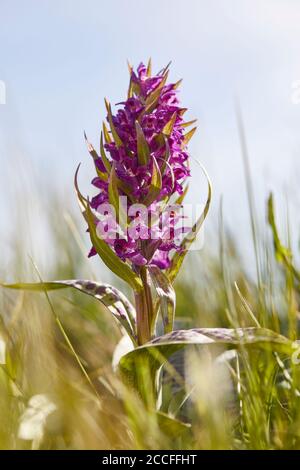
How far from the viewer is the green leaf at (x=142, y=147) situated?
1.86 meters

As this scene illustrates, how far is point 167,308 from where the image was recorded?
191 cm

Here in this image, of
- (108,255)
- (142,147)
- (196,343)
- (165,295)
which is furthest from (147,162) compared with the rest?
(196,343)

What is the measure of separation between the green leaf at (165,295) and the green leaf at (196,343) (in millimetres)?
169

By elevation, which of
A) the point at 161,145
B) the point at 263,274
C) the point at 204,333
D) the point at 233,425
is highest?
the point at 161,145

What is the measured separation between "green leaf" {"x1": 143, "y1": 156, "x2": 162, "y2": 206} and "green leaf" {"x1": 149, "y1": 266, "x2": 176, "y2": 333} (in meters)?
0.23

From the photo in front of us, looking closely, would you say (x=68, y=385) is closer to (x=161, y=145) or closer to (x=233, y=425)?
(x=233, y=425)

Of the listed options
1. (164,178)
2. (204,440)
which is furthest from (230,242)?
(204,440)

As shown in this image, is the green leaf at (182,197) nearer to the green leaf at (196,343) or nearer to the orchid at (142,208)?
the orchid at (142,208)

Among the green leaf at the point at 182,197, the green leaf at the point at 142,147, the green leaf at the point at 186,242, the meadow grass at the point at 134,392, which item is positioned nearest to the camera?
the meadow grass at the point at 134,392

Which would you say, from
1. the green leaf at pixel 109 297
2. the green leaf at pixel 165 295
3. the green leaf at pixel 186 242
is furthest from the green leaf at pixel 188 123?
the green leaf at pixel 109 297

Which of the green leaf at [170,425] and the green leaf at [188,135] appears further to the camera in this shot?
the green leaf at [188,135]

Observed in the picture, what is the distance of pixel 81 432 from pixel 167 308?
0.67 metres

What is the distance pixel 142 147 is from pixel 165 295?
0.48 meters
